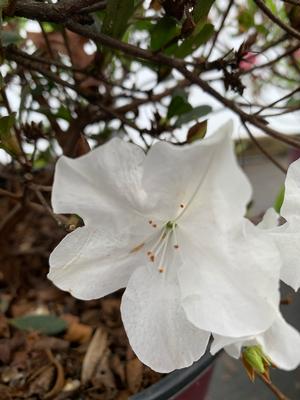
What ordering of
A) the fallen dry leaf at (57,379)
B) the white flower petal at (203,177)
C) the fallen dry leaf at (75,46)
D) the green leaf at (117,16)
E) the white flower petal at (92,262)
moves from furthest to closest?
the fallen dry leaf at (75,46), the fallen dry leaf at (57,379), the green leaf at (117,16), the white flower petal at (92,262), the white flower petal at (203,177)

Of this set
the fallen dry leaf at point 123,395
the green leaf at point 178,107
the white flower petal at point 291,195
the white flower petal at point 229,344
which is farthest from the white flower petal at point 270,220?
the fallen dry leaf at point 123,395

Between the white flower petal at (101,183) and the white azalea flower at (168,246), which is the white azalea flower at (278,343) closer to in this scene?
the white azalea flower at (168,246)

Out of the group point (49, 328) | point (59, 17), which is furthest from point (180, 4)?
point (49, 328)

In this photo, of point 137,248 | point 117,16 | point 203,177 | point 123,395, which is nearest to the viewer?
point 203,177

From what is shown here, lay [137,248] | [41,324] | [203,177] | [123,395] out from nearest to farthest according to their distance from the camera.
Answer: [203,177] < [137,248] < [123,395] < [41,324]

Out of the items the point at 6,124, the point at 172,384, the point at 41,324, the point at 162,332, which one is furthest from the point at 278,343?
the point at 41,324

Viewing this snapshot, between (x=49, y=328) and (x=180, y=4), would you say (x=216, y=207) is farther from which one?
(x=49, y=328)

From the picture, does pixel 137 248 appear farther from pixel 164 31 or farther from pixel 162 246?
pixel 164 31
